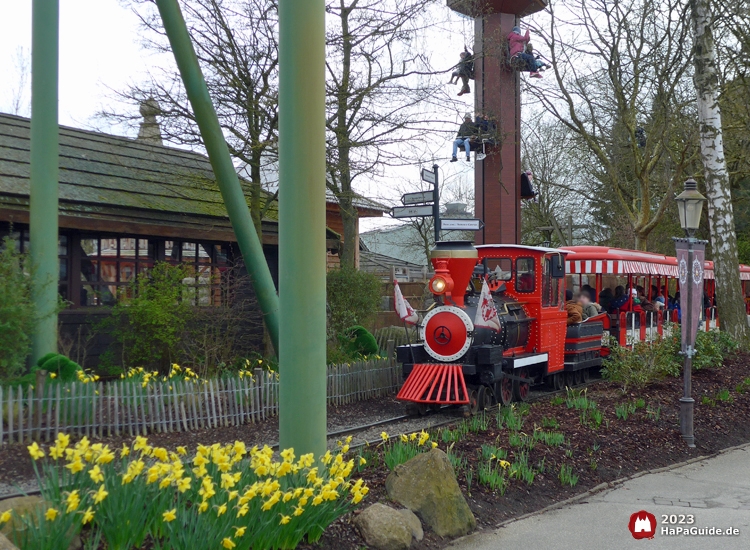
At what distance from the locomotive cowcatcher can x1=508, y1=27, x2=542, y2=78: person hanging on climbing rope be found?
270 inches

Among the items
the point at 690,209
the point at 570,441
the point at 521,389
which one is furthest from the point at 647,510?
the point at 521,389

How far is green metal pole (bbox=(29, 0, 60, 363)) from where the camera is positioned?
9422 mm

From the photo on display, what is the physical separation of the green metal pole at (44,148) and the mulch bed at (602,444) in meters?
5.38

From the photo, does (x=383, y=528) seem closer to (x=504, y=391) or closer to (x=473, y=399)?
(x=473, y=399)

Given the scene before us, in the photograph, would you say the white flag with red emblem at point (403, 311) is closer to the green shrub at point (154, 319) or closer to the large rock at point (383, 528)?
the green shrub at point (154, 319)

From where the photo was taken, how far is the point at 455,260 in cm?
1120

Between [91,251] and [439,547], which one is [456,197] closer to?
[91,251]

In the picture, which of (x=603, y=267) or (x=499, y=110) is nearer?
(x=603, y=267)

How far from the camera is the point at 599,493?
23.6ft

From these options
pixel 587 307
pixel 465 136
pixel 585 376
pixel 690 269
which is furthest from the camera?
pixel 587 307

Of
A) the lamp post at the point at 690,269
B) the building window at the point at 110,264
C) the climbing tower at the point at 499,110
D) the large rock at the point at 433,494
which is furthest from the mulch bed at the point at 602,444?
the building window at the point at 110,264

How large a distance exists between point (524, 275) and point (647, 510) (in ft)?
22.6

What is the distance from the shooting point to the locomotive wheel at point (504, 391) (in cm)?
1195

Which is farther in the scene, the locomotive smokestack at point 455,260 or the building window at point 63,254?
the building window at point 63,254
